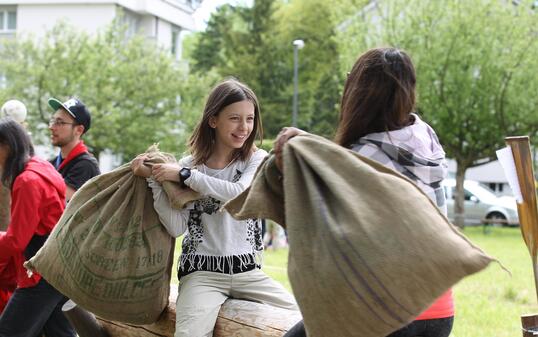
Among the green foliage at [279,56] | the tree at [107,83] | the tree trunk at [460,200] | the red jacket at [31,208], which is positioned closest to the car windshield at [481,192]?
the tree trunk at [460,200]

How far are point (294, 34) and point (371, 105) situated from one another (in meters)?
46.6

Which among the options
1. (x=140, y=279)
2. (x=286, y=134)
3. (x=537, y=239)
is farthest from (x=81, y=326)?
(x=537, y=239)

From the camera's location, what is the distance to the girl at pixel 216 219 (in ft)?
13.1

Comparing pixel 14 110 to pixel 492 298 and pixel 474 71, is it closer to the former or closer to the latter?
pixel 492 298

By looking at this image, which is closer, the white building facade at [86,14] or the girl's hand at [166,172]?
the girl's hand at [166,172]

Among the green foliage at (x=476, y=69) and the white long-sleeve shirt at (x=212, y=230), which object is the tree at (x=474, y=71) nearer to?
the green foliage at (x=476, y=69)

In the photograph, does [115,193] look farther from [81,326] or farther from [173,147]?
[173,147]

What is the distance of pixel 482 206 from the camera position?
30266 millimetres

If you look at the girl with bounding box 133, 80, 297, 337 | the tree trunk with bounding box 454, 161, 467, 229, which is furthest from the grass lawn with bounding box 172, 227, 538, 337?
the tree trunk with bounding box 454, 161, 467, 229

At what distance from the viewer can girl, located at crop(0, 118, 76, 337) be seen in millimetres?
4883

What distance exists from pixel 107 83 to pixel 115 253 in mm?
28723

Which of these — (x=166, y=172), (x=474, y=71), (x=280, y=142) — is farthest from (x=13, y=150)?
(x=474, y=71)

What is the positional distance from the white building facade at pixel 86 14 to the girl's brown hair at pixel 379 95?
37.4 metres

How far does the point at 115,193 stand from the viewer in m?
4.20
